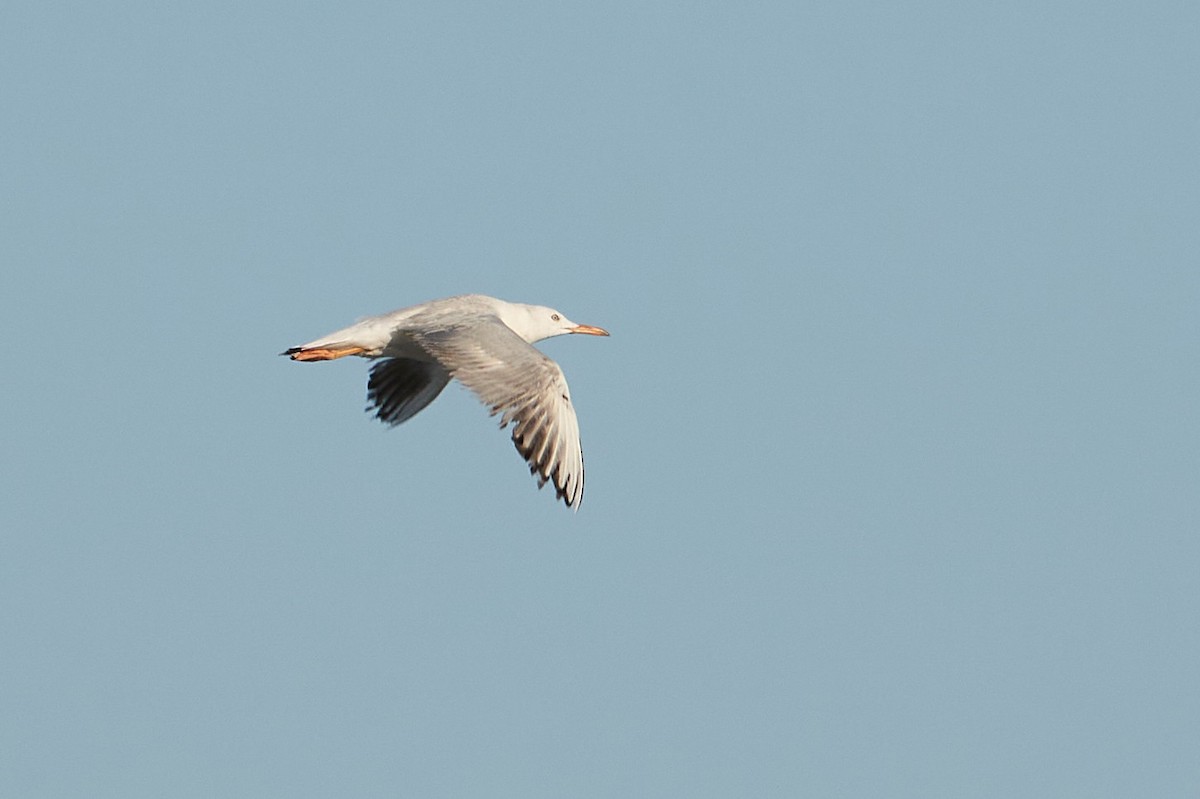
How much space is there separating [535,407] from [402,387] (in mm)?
6172

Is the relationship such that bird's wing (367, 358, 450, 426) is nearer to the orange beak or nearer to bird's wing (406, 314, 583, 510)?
the orange beak

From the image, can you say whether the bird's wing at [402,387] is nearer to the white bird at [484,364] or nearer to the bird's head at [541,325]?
the white bird at [484,364]

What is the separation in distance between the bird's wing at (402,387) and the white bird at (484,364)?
12mm

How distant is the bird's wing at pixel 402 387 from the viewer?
2562 centimetres

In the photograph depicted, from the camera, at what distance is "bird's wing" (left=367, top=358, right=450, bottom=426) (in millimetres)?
25625

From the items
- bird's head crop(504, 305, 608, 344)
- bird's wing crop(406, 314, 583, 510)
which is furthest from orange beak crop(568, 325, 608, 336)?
bird's wing crop(406, 314, 583, 510)

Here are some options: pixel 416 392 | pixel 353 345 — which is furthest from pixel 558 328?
pixel 353 345

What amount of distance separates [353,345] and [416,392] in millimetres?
2992

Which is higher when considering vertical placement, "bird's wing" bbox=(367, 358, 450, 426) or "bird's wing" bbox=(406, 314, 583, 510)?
"bird's wing" bbox=(367, 358, 450, 426)

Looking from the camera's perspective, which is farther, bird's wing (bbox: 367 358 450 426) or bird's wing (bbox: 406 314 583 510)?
bird's wing (bbox: 367 358 450 426)

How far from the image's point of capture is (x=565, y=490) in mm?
19781

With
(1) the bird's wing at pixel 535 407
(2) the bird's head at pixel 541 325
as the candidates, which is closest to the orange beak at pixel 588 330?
(2) the bird's head at pixel 541 325

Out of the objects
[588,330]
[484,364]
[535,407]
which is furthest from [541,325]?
[535,407]

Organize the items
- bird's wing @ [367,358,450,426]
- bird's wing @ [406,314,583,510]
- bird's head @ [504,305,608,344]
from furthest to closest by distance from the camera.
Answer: bird's wing @ [367,358,450,426]
bird's head @ [504,305,608,344]
bird's wing @ [406,314,583,510]
